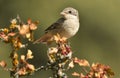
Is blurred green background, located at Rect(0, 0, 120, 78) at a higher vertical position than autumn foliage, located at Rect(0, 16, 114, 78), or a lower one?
higher

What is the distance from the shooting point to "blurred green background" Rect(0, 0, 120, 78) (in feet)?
108

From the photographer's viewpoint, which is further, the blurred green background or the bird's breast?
the blurred green background

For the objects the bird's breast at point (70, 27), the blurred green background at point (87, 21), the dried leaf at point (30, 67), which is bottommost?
the dried leaf at point (30, 67)

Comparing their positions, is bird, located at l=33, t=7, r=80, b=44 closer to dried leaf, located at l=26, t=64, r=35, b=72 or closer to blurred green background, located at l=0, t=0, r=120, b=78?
dried leaf, located at l=26, t=64, r=35, b=72

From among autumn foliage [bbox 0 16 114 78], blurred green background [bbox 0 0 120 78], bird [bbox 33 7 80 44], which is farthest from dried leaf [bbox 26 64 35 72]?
blurred green background [bbox 0 0 120 78]

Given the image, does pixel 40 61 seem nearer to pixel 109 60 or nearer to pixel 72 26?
pixel 109 60

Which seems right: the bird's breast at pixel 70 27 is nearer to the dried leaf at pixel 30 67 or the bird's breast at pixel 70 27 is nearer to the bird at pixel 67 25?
the bird at pixel 67 25

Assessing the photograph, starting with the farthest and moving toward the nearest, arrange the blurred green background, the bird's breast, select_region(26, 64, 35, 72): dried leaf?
the blurred green background, the bird's breast, select_region(26, 64, 35, 72): dried leaf

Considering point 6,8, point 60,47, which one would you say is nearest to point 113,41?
point 6,8

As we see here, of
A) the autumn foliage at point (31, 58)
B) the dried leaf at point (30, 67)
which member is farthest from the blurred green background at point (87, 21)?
the dried leaf at point (30, 67)

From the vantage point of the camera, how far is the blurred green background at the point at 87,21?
108 ft

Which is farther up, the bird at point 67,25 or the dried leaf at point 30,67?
the bird at point 67,25

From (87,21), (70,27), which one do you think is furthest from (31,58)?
(87,21)

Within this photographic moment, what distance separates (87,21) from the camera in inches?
1385
